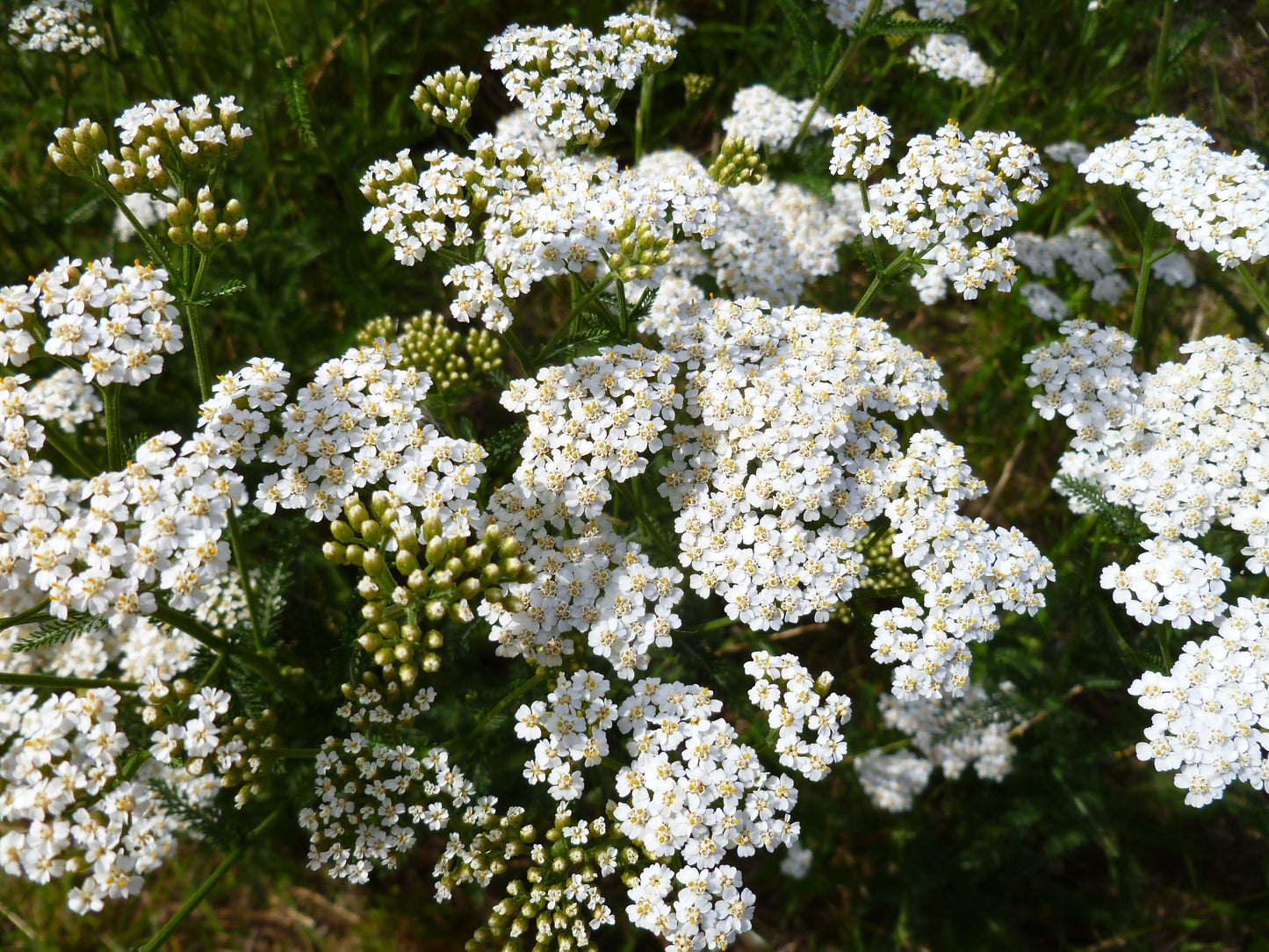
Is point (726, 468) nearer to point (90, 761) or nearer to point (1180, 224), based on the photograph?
point (1180, 224)

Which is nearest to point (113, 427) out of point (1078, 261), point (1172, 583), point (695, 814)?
point (695, 814)

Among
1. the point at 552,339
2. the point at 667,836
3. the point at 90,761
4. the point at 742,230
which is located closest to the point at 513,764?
the point at 667,836

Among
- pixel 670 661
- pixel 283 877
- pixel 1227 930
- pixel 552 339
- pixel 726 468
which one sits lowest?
pixel 1227 930

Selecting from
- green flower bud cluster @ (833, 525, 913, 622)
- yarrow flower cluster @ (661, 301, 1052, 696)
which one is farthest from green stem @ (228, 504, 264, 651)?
green flower bud cluster @ (833, 525, 913, 622)

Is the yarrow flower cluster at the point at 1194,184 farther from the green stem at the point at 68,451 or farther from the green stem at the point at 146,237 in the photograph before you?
the green stem at the point at 68,451

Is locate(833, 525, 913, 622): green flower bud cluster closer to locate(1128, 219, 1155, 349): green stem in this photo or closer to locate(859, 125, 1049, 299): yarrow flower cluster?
locate(859, 125, 1049, 299): yarrow flower cluster

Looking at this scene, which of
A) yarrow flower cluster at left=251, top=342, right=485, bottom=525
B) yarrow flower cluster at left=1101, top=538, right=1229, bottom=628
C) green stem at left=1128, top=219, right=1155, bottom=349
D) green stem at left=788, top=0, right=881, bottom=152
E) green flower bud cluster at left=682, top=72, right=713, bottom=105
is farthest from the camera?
green flower bud cluster at left=682, top=72, right=713, bottom=105

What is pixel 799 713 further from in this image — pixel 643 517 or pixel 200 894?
pixel 200 894
